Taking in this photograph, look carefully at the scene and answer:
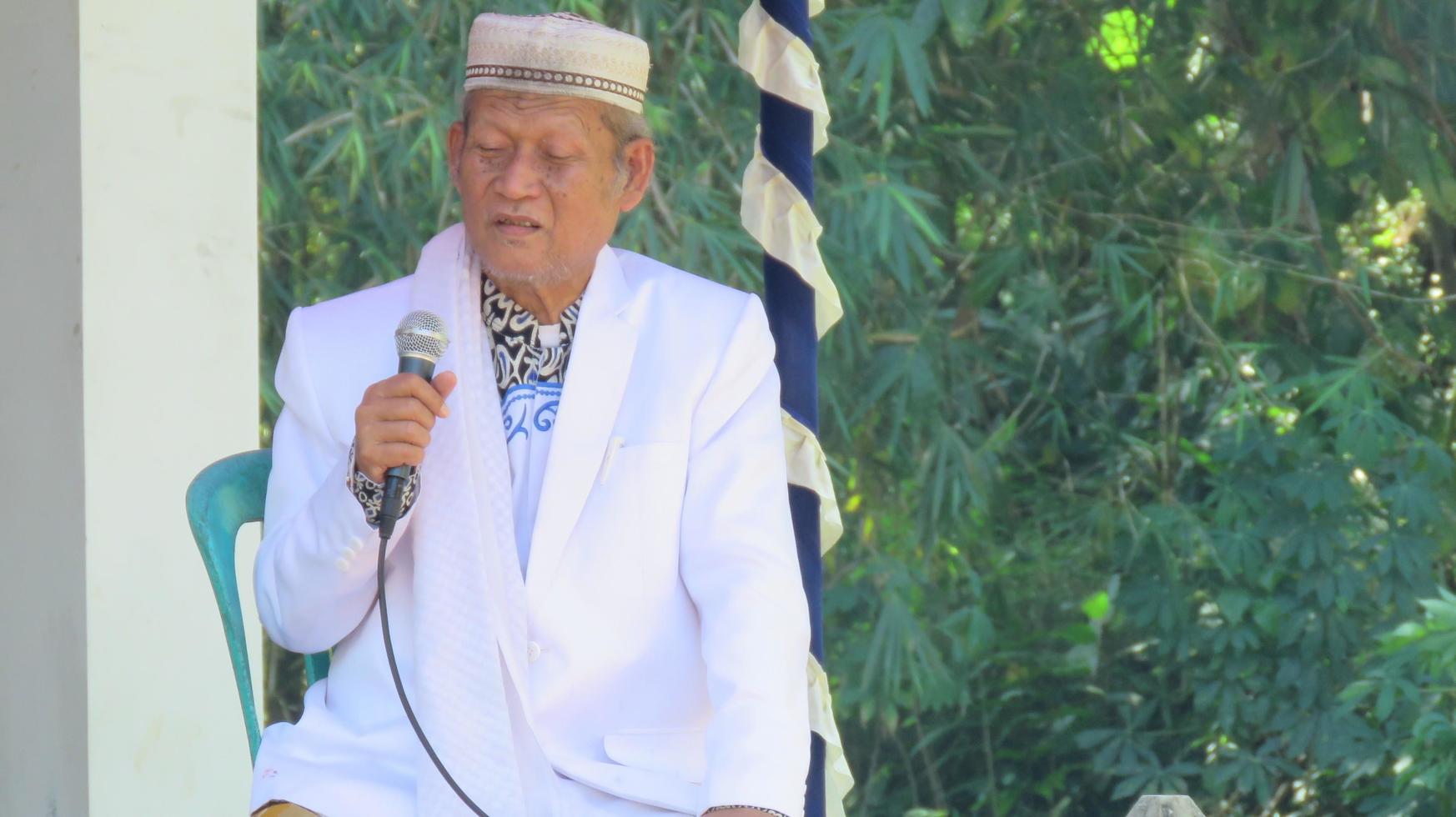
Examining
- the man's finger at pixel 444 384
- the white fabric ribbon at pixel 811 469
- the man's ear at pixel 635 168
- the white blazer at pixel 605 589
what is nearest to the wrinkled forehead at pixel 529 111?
the man's ear at pixel 635 168

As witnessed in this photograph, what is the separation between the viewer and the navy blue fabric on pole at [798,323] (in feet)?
8.38

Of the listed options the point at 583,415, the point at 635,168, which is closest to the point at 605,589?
the point at 583,415

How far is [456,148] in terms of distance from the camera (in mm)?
2311

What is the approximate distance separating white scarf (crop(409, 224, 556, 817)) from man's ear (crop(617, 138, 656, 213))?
345 mm

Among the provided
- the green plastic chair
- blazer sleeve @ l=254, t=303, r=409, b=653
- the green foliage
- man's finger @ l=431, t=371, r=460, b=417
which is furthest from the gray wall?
the green foliage

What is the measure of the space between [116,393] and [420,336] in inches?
47.5

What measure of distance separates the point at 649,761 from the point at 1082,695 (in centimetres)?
445

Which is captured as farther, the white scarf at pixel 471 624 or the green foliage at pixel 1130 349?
the green foliage at pixel 1130 349

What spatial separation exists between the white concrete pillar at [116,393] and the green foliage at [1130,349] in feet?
5.99

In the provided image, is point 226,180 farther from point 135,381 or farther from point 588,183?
point 588,183

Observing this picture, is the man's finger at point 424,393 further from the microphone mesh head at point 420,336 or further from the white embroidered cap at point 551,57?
the white embroidered cap at point 551,57

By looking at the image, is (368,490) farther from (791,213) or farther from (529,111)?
(791,213)

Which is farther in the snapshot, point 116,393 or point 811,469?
point 116,393

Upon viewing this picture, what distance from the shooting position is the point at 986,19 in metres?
5.28
